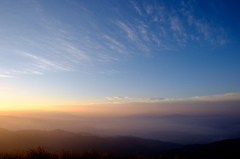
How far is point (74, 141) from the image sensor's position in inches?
4094

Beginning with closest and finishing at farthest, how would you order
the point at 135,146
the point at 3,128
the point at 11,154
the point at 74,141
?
1. the point at 11,154
2. the point at 3,128
3. the point at 74,141
4. the point at 135,146

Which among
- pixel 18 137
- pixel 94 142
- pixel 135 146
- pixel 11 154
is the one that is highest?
pixel 11 154

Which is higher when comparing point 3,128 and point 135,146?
point 3,128

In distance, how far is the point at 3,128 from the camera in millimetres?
91750

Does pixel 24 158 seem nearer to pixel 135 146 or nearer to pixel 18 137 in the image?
pixel 18 137

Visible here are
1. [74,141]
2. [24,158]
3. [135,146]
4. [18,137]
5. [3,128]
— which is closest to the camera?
[24,158]

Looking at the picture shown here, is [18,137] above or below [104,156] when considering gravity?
below

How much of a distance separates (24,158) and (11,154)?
126 centimetres

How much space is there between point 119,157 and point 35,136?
110 meters

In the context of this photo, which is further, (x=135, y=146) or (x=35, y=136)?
(x=135, y=146)

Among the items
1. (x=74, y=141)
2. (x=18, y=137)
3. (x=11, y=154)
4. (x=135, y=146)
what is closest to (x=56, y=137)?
(x=74, y=141)

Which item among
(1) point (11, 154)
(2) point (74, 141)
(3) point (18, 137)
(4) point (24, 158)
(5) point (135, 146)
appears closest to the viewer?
(4) point (24, 158)

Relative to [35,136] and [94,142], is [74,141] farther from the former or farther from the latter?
[35,136]

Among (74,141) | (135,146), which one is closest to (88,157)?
(74,141)
